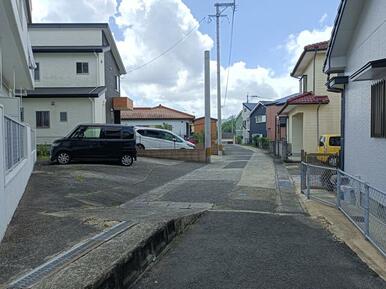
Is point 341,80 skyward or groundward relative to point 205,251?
skyward

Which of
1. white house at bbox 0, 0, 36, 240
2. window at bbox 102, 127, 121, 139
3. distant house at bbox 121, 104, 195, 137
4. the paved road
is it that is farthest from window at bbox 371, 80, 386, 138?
distant house at bbox 121, 104, 195, 137

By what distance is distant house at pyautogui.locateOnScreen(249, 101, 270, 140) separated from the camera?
203 ft

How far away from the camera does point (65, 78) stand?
25703 millimetres

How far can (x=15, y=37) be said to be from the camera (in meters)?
10.8

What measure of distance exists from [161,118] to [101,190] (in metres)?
36.9

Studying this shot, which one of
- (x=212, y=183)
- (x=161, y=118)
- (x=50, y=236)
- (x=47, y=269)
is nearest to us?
(x=47, y=269)

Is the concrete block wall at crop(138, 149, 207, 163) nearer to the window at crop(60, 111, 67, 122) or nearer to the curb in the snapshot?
the window at crop(60, 111, 67, 122)

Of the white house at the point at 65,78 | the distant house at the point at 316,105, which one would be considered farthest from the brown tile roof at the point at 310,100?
the white house at the point at 65,78

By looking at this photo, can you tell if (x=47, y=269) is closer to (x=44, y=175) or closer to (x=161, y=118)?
(x=44, y=175)

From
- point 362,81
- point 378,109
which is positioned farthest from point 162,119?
point 378,109

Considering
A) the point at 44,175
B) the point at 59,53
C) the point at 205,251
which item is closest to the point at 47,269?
the point at 205,251

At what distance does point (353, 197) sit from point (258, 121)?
56.1m

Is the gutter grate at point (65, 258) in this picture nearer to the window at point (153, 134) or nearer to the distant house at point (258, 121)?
the window at point (153, 134)

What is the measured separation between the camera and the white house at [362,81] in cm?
861
